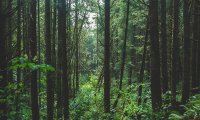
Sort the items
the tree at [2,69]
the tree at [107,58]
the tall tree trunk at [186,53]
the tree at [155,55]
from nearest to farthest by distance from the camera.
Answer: the tree at [2,69], the tree at [155,55], the tall tree trunk at [186,53], the tree at [107,58]

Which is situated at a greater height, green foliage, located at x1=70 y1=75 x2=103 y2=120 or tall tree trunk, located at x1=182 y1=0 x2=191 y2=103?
tall tree trunk, located at x1=182 y1=0 x2=191 y2=103

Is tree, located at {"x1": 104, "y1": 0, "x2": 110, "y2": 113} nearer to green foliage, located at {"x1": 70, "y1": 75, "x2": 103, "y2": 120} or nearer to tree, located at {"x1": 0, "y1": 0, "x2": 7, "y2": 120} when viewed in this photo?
green foliage, located at {"x1": 70, "y1": 75, "x2": 103, "y2": 120}

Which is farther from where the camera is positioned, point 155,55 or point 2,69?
point 155,55

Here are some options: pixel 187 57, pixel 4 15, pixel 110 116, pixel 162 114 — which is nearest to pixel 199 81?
pixel 187 57

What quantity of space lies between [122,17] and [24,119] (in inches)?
556

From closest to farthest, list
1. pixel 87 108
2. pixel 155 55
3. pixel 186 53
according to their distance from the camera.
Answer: pixel 155 55 → pixel 186 53 → pixel 87 108

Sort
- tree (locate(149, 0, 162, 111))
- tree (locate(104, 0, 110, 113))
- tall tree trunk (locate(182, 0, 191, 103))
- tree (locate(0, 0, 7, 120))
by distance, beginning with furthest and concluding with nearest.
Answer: tree (locate(104, 0, 110, 113)), tall tree trunk (locate(182, 0, 191, 103)), tree (locate(149, 0, 162, 111)), tree (locate(0, 0, 7, 120))

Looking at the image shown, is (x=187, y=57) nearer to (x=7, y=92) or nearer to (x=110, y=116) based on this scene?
(x=110, y=116)

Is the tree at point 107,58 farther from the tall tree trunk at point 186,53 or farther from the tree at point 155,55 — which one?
the tree at point 155,55

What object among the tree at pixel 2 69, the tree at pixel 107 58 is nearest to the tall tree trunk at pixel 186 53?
the tree at pixel 107 58

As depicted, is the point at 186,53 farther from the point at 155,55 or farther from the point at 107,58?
the point at 155,55

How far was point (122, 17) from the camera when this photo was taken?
26.3m

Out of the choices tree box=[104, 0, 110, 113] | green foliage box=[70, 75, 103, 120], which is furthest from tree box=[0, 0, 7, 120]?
Answer: green foliage box=[70, 75, 103, 120]

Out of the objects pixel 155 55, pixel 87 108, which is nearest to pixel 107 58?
pixel 155 55
